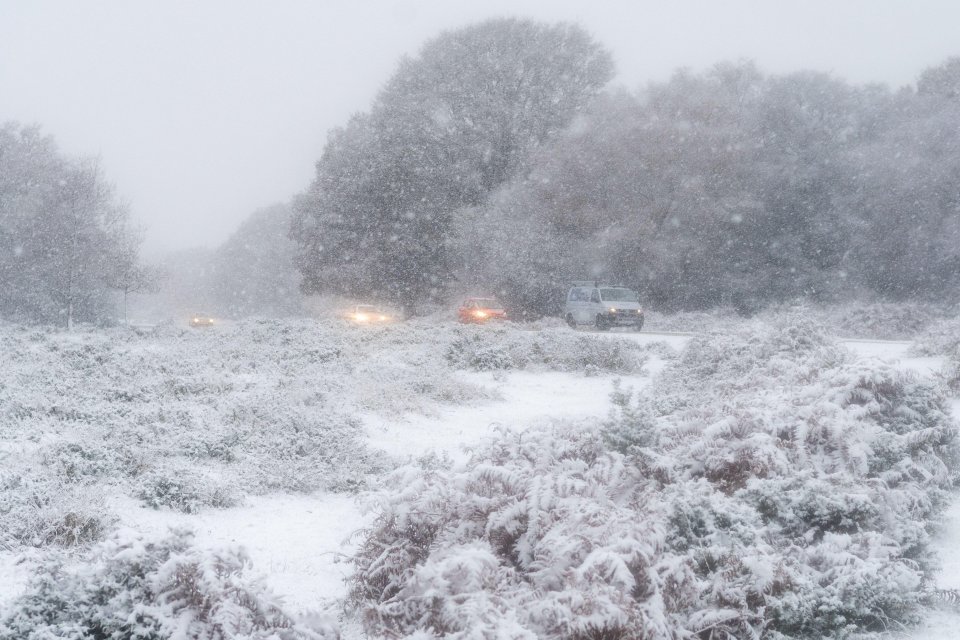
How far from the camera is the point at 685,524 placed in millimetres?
4648

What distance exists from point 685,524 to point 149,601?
301cm

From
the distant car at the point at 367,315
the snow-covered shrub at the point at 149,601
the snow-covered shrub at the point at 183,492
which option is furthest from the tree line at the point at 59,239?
the snow-covered shrub at the point at 149,601

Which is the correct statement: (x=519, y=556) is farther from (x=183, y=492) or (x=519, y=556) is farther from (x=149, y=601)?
(x=183, y=492)

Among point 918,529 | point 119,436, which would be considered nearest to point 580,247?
point 119,436

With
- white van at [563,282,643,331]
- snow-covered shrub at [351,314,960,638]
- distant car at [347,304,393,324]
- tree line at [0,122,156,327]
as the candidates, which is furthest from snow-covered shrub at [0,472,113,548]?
tree line at [0,122,156,327]

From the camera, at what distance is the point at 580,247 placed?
107ft

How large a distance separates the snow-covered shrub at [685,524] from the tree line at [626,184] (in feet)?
Answer: 84.2

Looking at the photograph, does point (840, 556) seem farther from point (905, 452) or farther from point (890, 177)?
point (890, 177)

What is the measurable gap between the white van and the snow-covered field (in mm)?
6837

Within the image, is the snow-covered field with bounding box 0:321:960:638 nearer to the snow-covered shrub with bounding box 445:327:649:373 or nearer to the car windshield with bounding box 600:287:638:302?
the snow-covered shrub with bounding box 445:327:649:373

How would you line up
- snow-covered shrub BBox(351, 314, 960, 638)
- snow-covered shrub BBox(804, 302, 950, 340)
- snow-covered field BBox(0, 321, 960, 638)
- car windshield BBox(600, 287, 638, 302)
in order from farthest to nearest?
1. car windshield BBox(600, 287, 638, 302)
2. snow-covered shrub BBox(804, 302, 950, 340)
3. snow-covered field BBox(0, 321, 960, 638)
4. snow-covered shrub BBox(351, 314, 960, 638)

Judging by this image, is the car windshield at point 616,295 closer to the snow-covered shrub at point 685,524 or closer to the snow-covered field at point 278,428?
the snow-covered field at point 278,428

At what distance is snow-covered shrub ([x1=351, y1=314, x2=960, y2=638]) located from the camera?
3.67 metres

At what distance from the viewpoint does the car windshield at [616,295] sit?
86.6 feet
